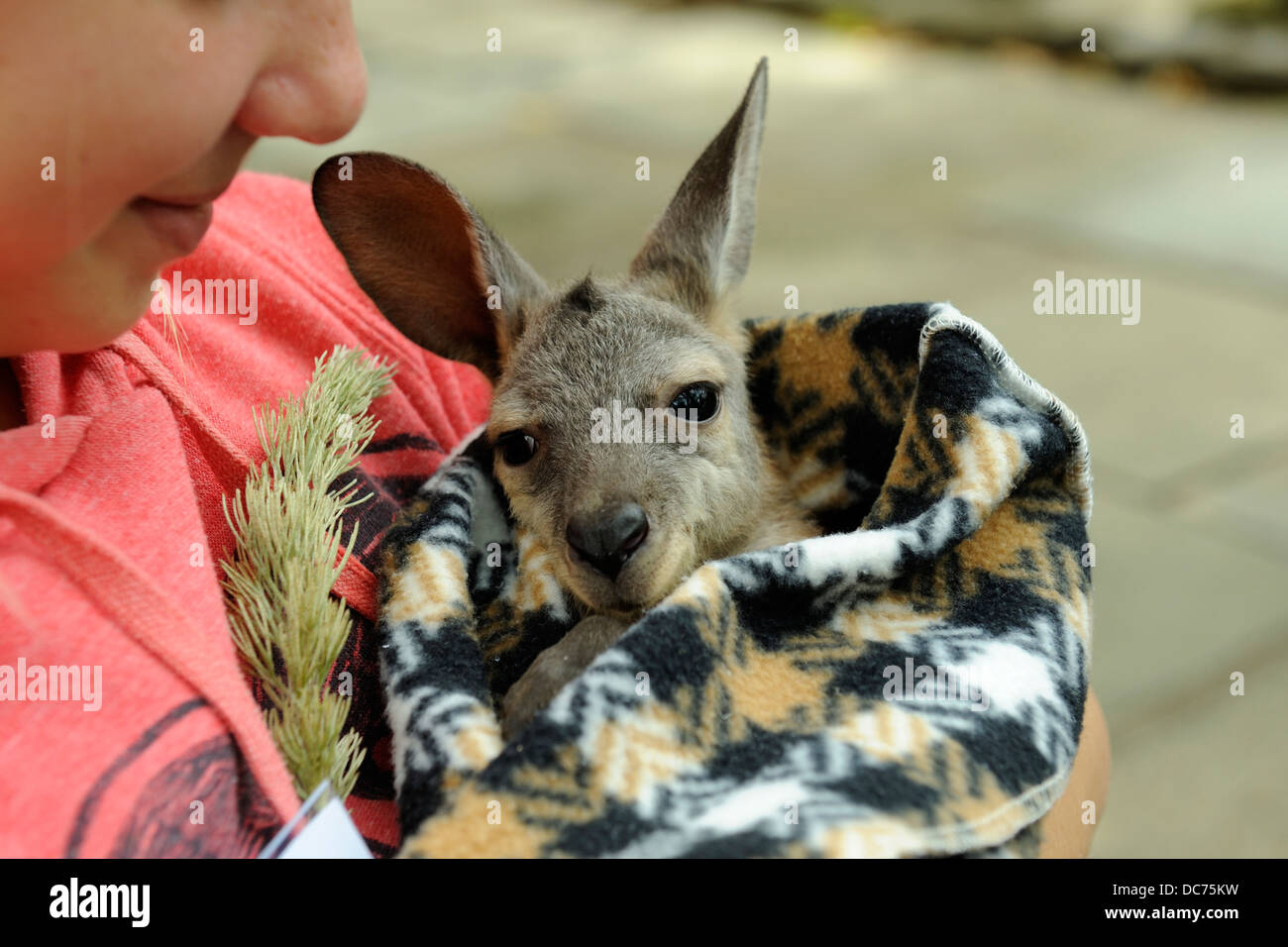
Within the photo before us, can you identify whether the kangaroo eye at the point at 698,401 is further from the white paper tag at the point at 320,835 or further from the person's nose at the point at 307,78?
the white paper tag at the point at 320,835

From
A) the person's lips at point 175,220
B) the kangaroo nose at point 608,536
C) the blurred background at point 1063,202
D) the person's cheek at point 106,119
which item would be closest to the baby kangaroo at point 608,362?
the kangaroo nose at point 608,536

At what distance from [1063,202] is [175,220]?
646cm

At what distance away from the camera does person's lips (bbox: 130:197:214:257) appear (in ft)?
4.37

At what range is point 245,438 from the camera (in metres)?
1.74

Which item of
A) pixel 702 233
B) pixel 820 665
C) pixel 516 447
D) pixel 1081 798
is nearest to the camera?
pixel 820 665

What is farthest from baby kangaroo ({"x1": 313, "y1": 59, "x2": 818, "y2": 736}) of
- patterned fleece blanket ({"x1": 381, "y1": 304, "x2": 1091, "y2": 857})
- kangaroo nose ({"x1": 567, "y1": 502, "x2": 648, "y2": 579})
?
patterned fleece blanket ({"x1": 381, "y1": 304, "x2": 1091, "y2": 857})

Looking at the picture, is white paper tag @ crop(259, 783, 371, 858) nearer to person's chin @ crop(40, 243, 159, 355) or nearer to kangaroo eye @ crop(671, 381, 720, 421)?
person's chin @ crop(40, 243, 159, 355)

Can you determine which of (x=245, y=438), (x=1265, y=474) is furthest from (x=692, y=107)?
(x=245, y=438)

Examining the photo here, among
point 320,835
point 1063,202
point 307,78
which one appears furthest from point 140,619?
point 1063,202

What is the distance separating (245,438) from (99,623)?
0.50 m

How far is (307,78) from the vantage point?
134cm

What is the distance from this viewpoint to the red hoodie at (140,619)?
3.91ft

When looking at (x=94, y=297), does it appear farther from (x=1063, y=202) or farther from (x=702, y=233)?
(x=1063, y=202)

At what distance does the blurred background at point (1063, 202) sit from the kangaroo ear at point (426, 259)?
83.0 inches
